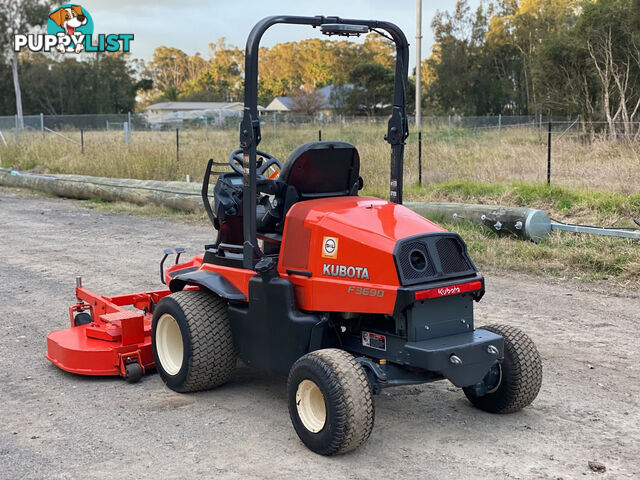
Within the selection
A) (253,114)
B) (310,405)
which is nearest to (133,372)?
(310,405)

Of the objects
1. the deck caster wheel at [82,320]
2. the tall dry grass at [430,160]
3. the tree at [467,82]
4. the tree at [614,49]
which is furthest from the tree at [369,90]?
the deck caster wheel at [82,320]

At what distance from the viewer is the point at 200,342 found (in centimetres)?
507

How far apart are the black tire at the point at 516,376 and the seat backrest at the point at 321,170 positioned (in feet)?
4.66

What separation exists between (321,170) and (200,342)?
138 centimetres

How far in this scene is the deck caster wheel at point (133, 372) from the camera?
545 centimetres

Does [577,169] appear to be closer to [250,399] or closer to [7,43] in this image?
[250,399]

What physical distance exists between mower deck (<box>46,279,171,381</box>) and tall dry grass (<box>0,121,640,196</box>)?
28.5 feet

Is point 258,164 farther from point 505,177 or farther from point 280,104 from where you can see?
point 280,104

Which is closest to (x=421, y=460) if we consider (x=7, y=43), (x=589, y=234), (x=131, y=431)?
(x=131, y=431)

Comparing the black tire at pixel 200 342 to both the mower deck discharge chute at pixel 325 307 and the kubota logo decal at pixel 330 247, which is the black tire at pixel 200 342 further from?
the kubota logo decal at pixel 330 247

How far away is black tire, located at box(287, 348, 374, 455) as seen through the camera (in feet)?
13.5

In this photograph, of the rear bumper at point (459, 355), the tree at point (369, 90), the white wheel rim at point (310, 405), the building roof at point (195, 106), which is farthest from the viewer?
the building roof at point (195, 106)

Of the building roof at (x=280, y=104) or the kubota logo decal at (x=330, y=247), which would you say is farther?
the building roof at (x=280, y=104)

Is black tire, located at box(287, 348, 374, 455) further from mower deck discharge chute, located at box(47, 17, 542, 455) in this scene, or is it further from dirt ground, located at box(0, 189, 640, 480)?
dirt ground, located at box(0, 189, 640, 480)
